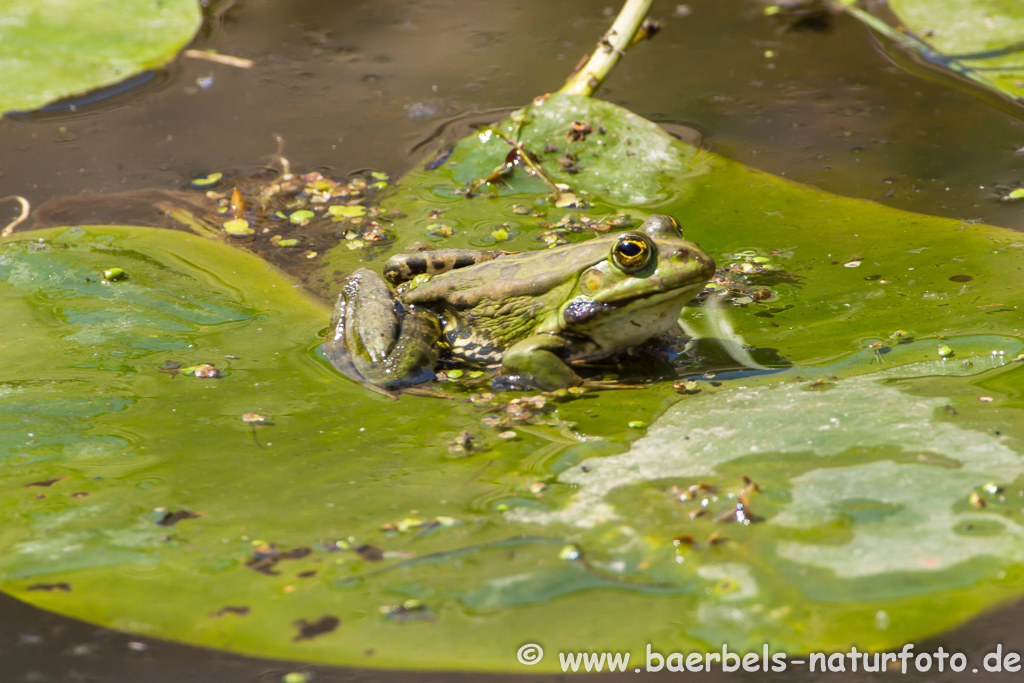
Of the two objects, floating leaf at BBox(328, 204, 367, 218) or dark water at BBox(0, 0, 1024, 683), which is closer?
floating leaf at BBox(328, 204, 367, 218)

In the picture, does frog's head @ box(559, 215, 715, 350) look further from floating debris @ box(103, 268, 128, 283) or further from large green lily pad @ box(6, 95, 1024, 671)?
floating debris @ box(103, 268, 128, 283)

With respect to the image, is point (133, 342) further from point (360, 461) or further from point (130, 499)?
point (360, 461)

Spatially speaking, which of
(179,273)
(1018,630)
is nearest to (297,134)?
(179,273)

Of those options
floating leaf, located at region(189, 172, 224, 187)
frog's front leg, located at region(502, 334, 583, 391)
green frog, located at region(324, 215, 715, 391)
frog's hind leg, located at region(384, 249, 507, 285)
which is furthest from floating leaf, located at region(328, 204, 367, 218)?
frog's front leg, located at region(502, 334, 583, 391)

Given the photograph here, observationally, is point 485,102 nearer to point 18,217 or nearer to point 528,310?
point 528,310

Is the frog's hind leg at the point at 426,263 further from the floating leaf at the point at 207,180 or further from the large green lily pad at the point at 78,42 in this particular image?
the large green lily pad at the point at 78,42

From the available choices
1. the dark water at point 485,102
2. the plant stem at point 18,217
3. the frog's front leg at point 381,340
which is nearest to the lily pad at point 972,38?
the dark water at point 485,102

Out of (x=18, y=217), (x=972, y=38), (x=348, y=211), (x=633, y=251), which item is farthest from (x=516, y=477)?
(x=972, y=38)
